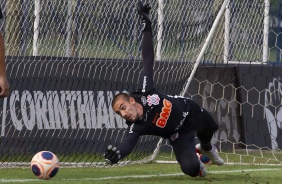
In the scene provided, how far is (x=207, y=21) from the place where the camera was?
13672 millimetres

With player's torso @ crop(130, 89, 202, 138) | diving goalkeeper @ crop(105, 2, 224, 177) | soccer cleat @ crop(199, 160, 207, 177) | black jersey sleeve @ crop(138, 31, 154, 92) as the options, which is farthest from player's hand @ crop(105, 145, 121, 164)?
soccer cleat @ crop(199, 160, 207, 177)

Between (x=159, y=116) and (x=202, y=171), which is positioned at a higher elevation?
(x=159, y=116)

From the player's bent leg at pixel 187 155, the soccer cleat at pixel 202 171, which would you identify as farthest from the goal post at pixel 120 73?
the player's bent leg at pixel 187 155

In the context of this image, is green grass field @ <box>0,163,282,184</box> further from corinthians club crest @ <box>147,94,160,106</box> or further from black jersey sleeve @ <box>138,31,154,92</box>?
black jersey sleeve @ <box>138,31,154,92</box>

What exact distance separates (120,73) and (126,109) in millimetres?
3726

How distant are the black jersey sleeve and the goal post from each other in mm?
2270

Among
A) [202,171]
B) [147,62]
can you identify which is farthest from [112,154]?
[202,171]

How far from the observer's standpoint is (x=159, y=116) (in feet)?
33.0

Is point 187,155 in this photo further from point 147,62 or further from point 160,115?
point 147,62

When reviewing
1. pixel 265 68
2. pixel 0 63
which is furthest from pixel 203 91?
pixel 0 63

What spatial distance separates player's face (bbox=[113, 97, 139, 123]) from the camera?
31.4 feet

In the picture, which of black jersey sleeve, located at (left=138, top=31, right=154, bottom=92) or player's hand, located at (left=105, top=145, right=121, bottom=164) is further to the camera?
black jersey sleeve, located at (left=138, top=31, right=154, bottom=92)

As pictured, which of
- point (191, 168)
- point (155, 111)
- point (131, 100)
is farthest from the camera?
point (191, 168)

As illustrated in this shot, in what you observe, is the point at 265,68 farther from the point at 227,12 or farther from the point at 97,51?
the point at 97,51
